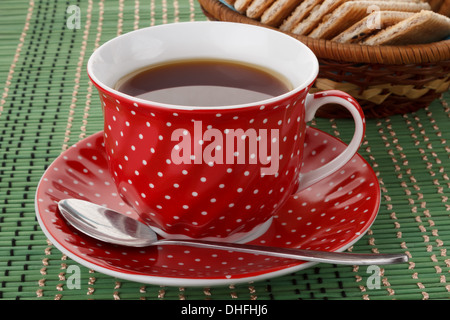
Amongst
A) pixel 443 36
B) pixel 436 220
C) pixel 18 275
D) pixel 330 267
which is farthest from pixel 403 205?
pixel 18 275

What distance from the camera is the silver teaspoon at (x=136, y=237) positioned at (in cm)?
54

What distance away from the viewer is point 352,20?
79 centimetres

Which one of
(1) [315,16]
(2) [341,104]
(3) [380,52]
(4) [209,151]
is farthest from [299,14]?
(4) [209,151]

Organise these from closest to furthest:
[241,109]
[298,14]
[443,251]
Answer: [241,109]
[443,251]
[298,14]

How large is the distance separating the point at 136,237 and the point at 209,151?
123 millimetres

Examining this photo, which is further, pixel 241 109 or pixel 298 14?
pixel 298 14

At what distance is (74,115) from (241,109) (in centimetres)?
42

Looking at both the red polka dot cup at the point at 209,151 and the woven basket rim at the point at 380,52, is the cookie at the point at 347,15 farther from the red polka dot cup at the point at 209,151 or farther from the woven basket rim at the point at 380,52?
the red polka dot cup at the point at 209,151

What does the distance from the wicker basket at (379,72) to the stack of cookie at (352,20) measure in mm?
27

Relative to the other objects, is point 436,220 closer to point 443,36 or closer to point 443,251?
point 443,251

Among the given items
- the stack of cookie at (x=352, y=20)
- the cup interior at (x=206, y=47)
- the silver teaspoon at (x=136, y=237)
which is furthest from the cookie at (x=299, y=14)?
the silver teaspoon at (x=136, y=237)

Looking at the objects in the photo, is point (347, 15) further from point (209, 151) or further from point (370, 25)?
point (209, 151)

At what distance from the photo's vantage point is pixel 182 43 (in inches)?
27.6

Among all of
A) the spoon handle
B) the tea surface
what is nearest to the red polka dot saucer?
the spoon handle
